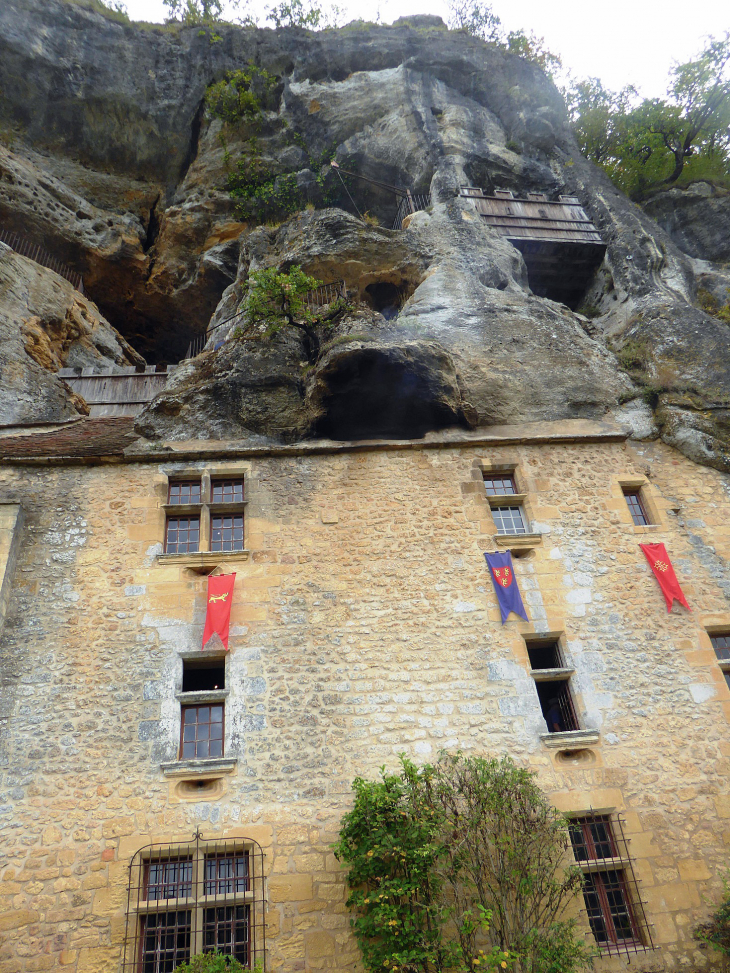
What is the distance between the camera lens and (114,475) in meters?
10.1

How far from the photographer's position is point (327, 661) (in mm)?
8648

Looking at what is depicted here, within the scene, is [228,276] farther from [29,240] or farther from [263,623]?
[263,623]

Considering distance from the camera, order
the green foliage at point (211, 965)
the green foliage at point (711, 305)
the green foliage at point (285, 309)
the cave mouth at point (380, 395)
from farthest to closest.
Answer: the green foliage at point (711, 305) < the green foliage at point (285, 309) < the cave mouth at point (380, 395) < the green foliage at point (211, 965)

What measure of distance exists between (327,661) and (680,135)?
64.6ft

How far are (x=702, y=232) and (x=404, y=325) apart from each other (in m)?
11.2

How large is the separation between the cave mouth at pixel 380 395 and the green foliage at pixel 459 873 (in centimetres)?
543

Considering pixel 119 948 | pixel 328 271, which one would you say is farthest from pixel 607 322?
pixel 119 948

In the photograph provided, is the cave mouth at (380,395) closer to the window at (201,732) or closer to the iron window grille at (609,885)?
the window at (201,732)

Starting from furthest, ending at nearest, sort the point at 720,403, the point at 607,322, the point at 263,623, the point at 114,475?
the point at 607,322 → the point at 720,403 → the point at 114,475 → the point at 263,623

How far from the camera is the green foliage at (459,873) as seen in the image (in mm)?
6484

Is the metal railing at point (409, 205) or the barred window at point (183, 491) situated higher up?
the metal railing at point (409, 205)

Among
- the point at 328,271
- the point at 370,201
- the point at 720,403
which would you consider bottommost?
the point at 720,403

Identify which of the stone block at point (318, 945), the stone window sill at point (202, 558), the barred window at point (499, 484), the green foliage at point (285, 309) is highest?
the green foliage at point (285, 309)

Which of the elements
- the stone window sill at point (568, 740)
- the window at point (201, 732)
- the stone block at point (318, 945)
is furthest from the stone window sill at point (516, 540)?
the stone block at point (318, 945)
